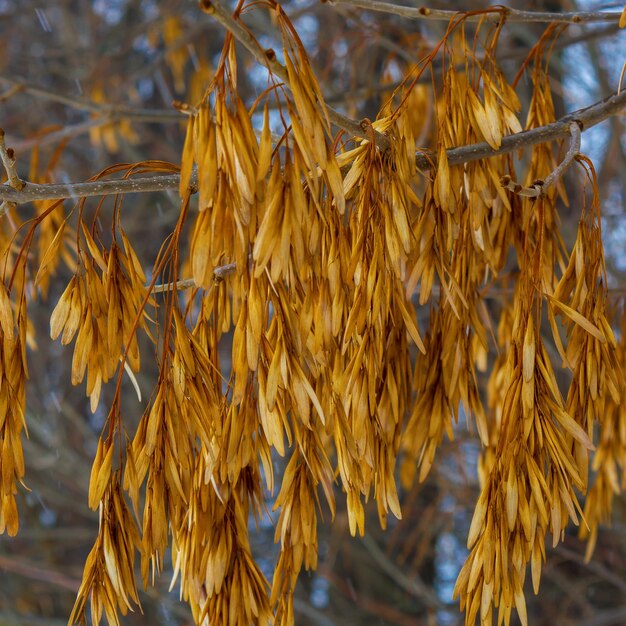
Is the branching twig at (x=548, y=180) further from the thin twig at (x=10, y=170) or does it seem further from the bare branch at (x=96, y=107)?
the bare branch at (x=96, y=107)

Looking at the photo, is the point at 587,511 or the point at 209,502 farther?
the point at 587,511

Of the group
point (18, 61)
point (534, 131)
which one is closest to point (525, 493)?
point (534, 131)

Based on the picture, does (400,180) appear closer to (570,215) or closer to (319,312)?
(319,312)

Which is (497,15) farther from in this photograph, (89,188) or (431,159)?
(89,188)

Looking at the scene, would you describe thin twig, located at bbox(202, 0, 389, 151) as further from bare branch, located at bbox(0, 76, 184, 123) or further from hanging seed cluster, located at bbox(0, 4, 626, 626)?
bare branch, located at bbox(0, 76, 184, 123)

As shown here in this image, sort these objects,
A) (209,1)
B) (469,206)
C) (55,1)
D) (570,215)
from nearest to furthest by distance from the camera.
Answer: (209,1) → (469,206) → (570,215) → (55,1)

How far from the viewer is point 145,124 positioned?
2.75 metres

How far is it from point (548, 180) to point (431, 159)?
11 centimetres

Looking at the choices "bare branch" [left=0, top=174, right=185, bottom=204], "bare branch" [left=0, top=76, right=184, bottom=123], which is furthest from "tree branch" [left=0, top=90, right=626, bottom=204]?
"bare branch" [left=0, top=76, right=184, bottom=123]

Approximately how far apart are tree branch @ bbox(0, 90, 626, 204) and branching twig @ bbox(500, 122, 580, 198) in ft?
0.09

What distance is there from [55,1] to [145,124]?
1.53 ft

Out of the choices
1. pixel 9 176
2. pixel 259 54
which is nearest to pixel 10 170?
pixel 9 176

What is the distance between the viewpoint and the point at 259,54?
55 cm

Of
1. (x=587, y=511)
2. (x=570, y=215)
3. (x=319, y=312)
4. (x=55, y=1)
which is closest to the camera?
(x=319, y=312)
